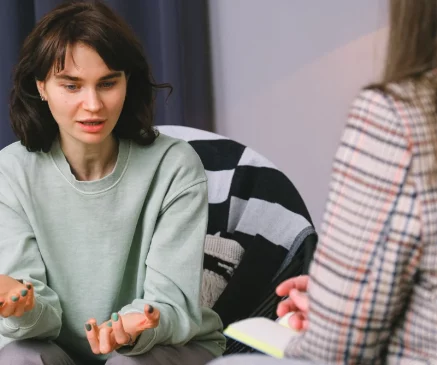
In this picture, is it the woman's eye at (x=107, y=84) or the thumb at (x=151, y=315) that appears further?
the woman's eye at (x=107, y=84)

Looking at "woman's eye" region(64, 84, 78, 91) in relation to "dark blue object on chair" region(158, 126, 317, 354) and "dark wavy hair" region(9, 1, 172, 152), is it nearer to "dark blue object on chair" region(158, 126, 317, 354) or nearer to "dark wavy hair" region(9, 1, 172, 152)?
"dark wavy hair" region(9, 1, 172, 152)

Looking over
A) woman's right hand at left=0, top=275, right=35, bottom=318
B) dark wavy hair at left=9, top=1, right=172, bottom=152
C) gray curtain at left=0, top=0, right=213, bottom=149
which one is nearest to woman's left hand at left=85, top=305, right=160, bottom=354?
woman's right hand at left=0, top=275, right=35, bottom=318

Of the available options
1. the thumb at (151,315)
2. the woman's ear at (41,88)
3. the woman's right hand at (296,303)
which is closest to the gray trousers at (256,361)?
the woman's right hand at (296,303)

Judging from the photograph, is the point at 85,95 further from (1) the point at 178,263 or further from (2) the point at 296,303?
(2) the point at 296,303

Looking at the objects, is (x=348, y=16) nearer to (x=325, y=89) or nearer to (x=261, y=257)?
(x=325, y=89)

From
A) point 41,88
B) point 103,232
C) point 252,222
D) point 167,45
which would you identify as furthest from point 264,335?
point 167,45

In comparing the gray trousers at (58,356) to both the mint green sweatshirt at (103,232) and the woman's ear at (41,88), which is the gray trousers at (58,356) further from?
the woman's ear at (41,88)

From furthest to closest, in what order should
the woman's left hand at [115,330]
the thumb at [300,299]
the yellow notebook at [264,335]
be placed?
the woman's left hand at [115,330] < the thumb at [300,299] < the yellow notebook at [264,335]

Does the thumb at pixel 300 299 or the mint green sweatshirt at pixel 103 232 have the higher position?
the thumb at pixel 300 299

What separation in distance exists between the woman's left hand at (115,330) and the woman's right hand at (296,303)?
1.00 feet

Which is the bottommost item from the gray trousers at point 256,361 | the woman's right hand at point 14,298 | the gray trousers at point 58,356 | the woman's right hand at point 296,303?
the gray trousers at point 58,356

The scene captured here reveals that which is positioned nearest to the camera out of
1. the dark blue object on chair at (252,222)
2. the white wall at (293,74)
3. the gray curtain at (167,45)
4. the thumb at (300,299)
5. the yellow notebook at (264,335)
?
the yellow notebook at (264,335)

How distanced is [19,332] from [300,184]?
1.36 m

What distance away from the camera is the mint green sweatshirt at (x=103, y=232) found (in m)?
1.50
